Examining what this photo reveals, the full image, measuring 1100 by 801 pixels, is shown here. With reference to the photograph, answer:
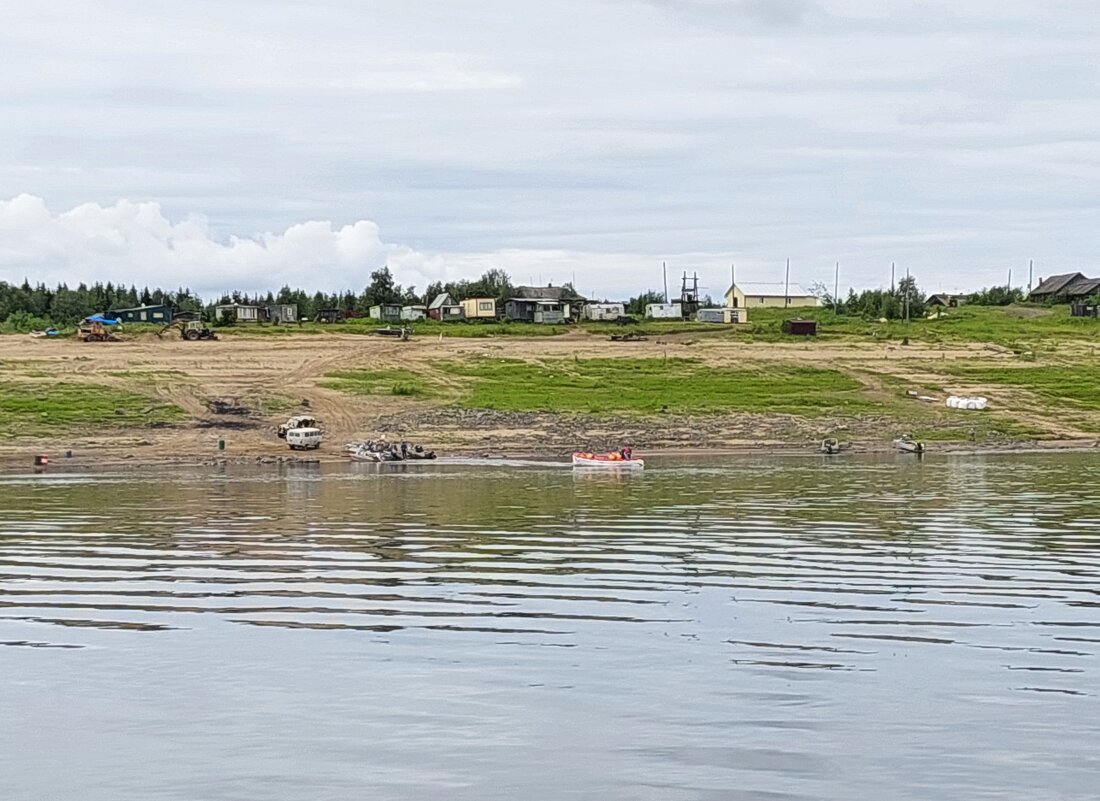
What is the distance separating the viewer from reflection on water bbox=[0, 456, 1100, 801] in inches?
554

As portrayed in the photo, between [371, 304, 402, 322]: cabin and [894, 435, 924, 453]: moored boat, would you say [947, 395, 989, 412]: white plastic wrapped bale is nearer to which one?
[894, 435, 924, 453]: moored boat

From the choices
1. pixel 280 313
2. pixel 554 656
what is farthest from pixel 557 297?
pixel 554 656

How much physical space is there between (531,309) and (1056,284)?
5128 cm

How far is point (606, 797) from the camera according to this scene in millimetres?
13320

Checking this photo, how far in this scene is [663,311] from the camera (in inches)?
4368

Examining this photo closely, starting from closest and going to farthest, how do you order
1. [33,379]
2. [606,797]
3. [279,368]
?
[606,797]
[33,379]
[279,368]

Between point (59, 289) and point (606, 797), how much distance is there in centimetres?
12172

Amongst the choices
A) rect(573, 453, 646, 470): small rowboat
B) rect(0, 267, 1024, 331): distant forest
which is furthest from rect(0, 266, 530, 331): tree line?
rect(573, 453, 646, 470): small rowboat

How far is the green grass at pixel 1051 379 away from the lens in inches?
2756

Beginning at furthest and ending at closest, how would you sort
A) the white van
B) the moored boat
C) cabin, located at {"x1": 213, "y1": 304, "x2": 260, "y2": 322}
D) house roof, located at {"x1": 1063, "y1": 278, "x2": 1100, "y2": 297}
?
house roof, located at {"x1": 1063, "y1": 278, "x2": 1100, "y2": 297}, cabin, located at {"x1": 213, "y1": 304, "x2": 260, "y2": 322}, the moored boat, the white van

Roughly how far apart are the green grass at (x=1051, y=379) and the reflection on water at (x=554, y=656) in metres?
36.4

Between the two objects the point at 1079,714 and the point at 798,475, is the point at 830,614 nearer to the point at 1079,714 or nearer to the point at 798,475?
the point at 1079,714

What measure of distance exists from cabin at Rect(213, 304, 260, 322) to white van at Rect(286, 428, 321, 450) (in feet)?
136

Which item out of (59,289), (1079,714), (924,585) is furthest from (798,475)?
(59,289)
